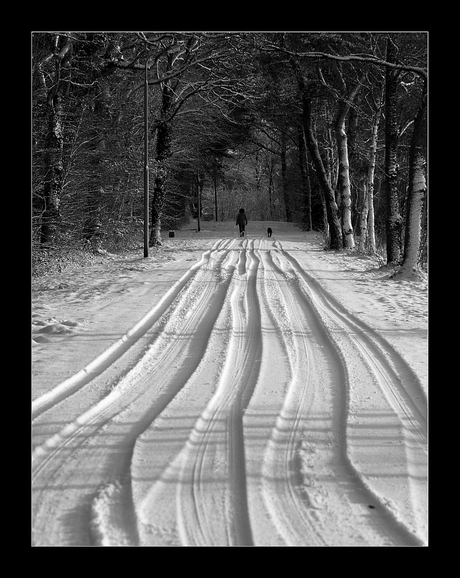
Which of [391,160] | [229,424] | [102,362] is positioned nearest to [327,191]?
[391,160]

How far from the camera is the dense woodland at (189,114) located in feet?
47.0

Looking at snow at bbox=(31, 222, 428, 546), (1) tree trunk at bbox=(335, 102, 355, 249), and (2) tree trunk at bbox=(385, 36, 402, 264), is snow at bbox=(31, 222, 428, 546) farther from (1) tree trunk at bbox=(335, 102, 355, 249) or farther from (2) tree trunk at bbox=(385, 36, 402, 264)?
(1) tree trunk at bbox=(335, 102, 355, 249)

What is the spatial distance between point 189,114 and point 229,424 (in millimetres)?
23490

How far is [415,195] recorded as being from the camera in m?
13.5

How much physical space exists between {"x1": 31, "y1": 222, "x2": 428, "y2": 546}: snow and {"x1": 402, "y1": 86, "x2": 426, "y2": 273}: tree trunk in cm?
369

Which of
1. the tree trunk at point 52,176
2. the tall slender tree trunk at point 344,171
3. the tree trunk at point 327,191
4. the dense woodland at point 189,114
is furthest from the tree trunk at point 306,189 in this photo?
the tree trunk at point 52,176

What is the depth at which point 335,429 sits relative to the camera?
184 inches

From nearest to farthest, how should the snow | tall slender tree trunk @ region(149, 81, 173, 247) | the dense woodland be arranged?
the snow, the dense woodland, tall slender tree trunk @ region(149, 81, 173, 247)

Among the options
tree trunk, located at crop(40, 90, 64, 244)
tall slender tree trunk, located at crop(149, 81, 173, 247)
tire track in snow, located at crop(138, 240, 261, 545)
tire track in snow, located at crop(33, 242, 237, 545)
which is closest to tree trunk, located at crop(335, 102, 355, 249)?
tall slender tree trunk, located at crop(149, 81, 173, 247)

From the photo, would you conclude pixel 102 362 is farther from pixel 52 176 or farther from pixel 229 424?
pixel 52 176

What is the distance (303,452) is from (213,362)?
254 centimetres

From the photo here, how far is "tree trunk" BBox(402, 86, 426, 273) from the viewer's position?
44.4 feet

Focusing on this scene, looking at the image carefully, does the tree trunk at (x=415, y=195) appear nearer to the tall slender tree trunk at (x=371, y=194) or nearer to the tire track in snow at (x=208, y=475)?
the tall slender tree trunk at (x=371, y=194)
